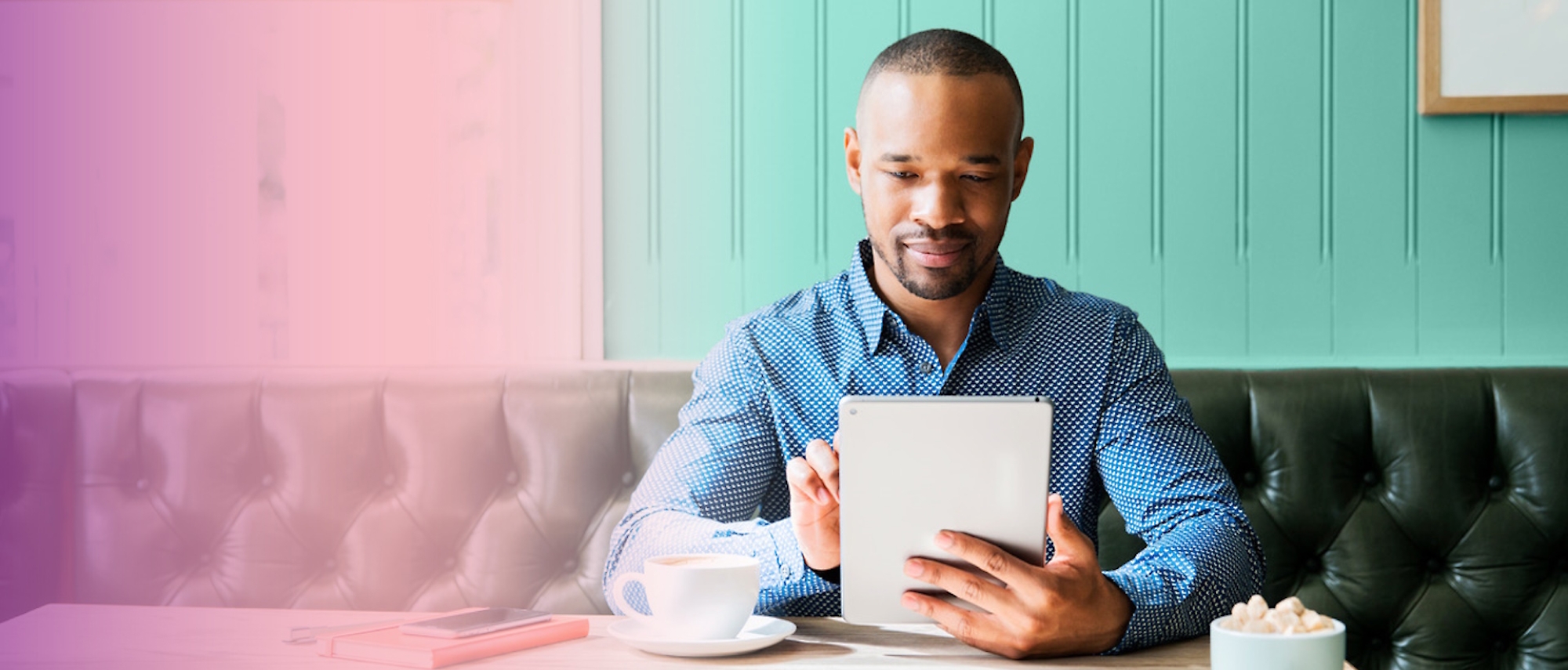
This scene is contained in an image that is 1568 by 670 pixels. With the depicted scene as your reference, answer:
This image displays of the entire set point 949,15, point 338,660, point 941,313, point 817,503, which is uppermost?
point 949,15

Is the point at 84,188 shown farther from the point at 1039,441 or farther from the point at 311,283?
the point at 1039,441

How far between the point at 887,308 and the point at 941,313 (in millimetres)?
77

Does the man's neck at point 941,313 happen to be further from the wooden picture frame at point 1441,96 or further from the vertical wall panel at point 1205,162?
the wooden picture frame at point 1441,96

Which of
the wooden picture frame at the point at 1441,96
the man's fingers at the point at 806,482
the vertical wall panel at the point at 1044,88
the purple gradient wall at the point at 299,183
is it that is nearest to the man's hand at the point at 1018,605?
the man's fingers at the point at 806,482

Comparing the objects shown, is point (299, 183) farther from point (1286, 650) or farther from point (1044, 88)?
point (1286, 650)

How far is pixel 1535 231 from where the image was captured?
1720 millimetres

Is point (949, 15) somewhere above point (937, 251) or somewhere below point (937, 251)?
above

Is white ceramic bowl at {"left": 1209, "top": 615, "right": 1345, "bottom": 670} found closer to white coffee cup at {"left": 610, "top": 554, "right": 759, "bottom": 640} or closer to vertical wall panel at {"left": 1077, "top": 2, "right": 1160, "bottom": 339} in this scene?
white coffee cup at {"left": 610, "top": 554, "right": 759, "bottom": 640}

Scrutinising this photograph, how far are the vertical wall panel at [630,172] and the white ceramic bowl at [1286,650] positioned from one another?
3.97 feet

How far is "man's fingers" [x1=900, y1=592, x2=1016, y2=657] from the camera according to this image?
862 millimetres

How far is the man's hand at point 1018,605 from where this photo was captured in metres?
0.85

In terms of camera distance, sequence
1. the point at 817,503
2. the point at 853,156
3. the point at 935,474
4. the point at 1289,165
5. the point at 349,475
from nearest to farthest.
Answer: the point at 935,474
the point at 817,503
the point at 853,156
the point at 349,475
the point at 1289,165

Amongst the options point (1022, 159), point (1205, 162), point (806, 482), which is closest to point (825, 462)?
point (806, 482)

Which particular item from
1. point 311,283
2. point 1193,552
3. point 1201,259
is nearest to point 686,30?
point 311,283
